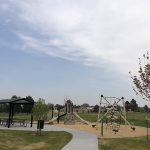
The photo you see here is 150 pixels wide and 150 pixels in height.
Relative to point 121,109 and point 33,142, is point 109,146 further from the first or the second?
point 121,109

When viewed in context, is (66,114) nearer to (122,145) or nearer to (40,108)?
(40,108)

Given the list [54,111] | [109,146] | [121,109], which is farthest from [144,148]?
[54,111]

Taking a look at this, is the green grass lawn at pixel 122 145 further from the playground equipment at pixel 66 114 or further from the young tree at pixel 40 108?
the playground equipment at pixel 66 114

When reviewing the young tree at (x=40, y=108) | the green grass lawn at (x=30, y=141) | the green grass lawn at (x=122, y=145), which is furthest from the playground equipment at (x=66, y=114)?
the green grass lawn at (x=122, y=145)

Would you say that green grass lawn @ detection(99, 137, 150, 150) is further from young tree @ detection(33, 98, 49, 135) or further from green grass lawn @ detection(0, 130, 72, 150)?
young tree @ detection(33, 98, 49, 135)

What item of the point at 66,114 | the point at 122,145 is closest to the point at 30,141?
the point at 122,145

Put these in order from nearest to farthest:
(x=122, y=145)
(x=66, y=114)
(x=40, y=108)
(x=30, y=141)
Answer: (x=122, y=145), (x=30, y=141), (x=40, y=108), (x=66, y=114)

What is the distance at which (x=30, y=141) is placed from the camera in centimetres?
2580

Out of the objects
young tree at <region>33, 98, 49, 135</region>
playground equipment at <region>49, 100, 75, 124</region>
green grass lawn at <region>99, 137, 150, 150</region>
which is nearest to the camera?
green grass lawn at <region>99, 137, 150, 150</region>

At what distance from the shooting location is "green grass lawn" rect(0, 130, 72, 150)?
74.4 feet

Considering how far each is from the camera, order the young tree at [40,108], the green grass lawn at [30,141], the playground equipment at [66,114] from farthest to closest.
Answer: the playground equipment at [66,114], the young tree at [40,108], the green grass lawn at [30,141]

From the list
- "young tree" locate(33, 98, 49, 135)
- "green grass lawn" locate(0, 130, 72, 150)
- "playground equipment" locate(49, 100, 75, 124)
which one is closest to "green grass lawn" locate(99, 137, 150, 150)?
"green grass lawn" locate(0, 130, 72, 150)

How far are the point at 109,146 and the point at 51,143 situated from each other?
4868 millimetres

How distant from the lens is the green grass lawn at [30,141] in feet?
74.4
